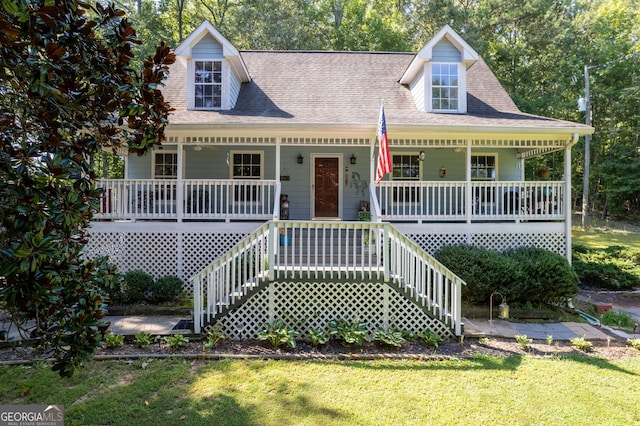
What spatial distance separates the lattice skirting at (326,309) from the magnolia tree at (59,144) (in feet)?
10.7

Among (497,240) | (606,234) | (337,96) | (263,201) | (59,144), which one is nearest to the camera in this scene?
(59,144)

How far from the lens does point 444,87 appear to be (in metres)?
10.4

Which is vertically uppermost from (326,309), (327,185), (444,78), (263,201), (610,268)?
(444,78)

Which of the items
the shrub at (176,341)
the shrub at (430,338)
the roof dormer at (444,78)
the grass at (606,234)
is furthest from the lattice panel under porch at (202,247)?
the grass at (606,234)

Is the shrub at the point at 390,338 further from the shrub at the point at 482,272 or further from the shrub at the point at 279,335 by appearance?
the shrub at the point at 482,272

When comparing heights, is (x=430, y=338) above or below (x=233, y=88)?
below

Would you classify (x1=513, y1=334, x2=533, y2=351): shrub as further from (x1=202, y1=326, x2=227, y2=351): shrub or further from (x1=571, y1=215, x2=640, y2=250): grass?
(x1=571, y1=215, x2=640, y2=250): grass

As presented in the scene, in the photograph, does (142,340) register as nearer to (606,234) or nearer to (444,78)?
(444,78)

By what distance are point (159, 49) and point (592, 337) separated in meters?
7.99

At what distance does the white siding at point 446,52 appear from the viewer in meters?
10.3

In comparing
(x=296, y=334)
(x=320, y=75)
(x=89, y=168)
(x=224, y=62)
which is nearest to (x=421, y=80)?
(x=320, y=75)

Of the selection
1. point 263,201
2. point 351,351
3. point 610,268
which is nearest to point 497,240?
point 610,268

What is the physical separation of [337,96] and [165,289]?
741cm

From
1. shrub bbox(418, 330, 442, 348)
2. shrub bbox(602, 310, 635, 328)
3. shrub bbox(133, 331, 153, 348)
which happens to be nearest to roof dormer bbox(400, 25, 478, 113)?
shrub bbox(602, 310, 635, 328)
